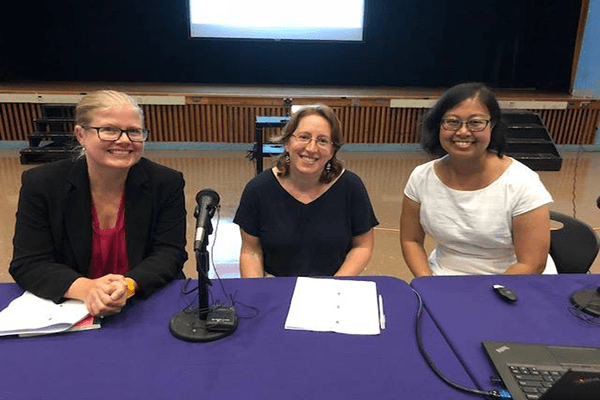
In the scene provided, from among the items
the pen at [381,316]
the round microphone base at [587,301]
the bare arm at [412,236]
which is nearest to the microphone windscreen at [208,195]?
the pen at [381,316]

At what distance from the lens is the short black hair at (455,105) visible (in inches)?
70.3

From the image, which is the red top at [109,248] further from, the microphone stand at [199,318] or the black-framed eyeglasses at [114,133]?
the microphone stand at [199,318]

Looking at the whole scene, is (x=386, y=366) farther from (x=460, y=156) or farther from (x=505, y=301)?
(x=460, y=156)

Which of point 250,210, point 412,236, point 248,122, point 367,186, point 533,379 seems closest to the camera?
point 533,379

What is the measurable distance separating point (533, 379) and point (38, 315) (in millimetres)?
1256

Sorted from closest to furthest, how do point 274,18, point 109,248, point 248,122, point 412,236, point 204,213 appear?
point 204,213 < point 109,248 < point 412,236 < point 248,122 < point 274,18

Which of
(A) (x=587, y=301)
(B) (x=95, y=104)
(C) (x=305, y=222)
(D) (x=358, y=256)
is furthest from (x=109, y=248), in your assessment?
(A) (x=587, y=301)

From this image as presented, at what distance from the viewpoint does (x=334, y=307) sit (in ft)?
4.50

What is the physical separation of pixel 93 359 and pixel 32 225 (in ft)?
2.00

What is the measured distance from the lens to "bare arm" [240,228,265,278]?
6.19 feet

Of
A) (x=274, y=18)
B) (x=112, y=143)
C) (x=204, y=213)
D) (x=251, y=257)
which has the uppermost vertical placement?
(x=274, y=18)

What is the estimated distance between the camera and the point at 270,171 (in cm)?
195

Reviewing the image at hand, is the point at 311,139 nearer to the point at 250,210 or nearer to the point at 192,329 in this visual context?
the point at 250,210

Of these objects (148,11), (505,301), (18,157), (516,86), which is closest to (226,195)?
(18,157)
